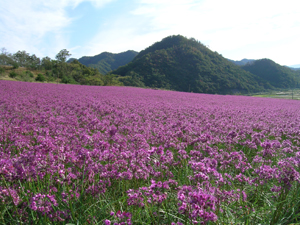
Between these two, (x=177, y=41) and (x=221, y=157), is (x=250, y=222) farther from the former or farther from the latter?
A: (x=177, y=41)

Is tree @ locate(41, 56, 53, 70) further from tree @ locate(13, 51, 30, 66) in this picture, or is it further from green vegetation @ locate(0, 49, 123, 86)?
tree @ locate(13, 51, 30, 66)

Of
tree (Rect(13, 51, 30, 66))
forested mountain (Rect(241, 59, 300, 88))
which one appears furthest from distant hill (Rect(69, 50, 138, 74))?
forested mountain (Rect(241, 59, 300, 88))

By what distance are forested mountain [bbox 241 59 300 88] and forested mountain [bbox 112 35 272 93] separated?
654 centimetres

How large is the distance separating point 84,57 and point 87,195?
20804 centimetres

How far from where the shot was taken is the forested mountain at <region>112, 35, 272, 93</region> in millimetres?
69000

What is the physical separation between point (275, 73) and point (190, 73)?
40.7m

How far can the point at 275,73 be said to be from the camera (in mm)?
79500

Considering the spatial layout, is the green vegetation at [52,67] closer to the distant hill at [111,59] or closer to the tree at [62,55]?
the tree at [62,55]

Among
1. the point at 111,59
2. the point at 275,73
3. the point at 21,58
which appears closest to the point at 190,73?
the point at 275,73

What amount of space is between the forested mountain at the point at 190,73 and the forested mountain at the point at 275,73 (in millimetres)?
6544

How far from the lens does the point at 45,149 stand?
6.90ft

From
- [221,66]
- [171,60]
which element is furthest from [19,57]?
[221,66]

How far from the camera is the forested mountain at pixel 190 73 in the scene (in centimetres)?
6900

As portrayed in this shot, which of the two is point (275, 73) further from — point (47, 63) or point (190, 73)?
point (47, 63)
